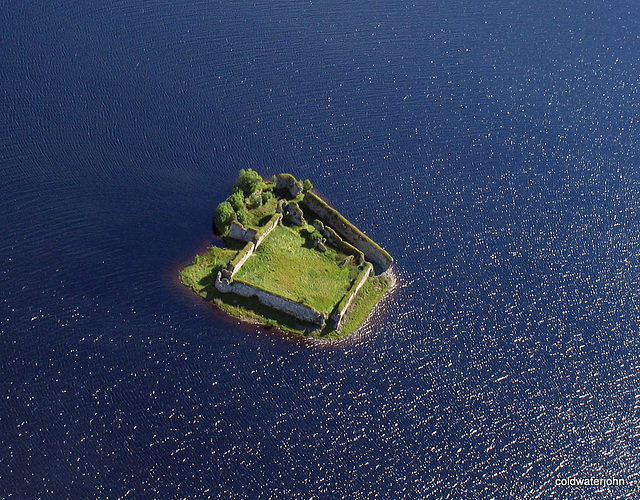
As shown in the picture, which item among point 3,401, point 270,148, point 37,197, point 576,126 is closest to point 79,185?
point 37,197

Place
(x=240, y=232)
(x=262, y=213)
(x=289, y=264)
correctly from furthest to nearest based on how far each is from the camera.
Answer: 1. (x=262, y=213)
2. (x=240, y=232)
3. (x=289, y=264)

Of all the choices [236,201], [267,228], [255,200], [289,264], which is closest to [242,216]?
[236,201]

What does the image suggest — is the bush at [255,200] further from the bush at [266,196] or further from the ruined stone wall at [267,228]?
the ruined stone wall at [267,228]

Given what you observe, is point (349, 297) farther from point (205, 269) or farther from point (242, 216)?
point (242, 216)

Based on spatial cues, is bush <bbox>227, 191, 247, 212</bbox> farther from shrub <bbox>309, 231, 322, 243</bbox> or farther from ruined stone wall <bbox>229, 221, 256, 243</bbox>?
shrub <bbox>309, 231, 322, 243</bbox>

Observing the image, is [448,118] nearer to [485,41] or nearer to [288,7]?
[485,41]

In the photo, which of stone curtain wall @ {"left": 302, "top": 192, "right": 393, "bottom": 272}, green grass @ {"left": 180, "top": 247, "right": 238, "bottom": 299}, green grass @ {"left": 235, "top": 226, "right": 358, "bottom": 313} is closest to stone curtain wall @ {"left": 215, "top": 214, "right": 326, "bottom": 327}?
green grass @ {"left": 235, "top": 226, "right": 358, "bottom": 313}
